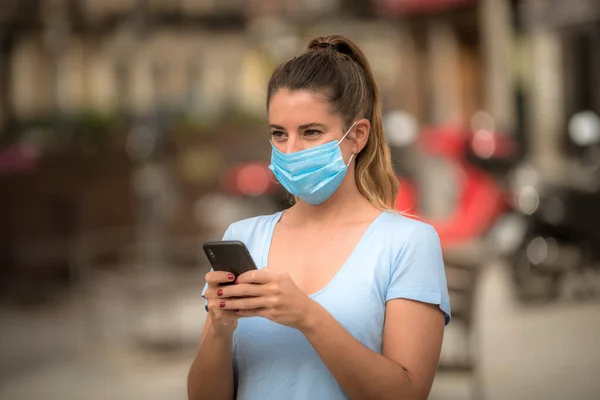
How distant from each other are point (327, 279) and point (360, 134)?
1.02 feet

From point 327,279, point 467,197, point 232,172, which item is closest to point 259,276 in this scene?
point 327,279

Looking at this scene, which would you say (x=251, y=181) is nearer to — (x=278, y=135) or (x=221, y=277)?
(x=278, y=135)

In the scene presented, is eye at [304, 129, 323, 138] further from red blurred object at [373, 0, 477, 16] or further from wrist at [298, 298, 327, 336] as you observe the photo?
red blurred object at [373, 0, 477, 16]

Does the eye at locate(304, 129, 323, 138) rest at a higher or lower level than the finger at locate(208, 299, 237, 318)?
higher

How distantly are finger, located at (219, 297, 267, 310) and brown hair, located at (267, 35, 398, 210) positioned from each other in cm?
40

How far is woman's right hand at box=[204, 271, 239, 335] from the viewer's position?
1.66 m

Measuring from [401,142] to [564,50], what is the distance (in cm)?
659

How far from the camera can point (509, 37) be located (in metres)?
14.3

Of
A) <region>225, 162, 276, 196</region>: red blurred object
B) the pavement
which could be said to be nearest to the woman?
the pavement

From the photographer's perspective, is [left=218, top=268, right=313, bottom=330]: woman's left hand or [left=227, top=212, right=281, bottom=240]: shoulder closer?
[left=218, top=268, right=313, bottom=330]: woman's left hand

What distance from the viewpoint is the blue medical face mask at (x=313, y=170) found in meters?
1.80

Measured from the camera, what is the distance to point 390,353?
1.74 m

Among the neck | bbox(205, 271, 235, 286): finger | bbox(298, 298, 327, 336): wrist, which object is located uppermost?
the neck

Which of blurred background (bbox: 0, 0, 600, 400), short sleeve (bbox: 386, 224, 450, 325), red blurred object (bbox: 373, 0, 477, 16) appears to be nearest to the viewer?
short sleeve (bbox: 386, 224, 450, 325)
